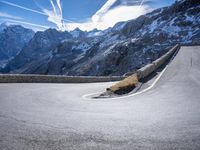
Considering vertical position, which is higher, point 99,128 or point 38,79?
point 38,79

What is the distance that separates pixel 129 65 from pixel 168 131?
108 m

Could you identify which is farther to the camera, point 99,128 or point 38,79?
point 38,79

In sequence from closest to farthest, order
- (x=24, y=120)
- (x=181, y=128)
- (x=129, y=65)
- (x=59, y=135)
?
(x=59, y=135), (x=181, y=128), (x=24, y=120), (x=129, y=65)

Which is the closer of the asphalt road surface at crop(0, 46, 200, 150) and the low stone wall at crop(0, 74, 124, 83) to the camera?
the asphalt road surface at crop(0, 46, 200, 150)

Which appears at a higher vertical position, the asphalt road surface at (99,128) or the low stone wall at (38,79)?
the low stone wall at (38,79)

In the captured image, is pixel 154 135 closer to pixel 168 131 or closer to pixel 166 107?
pixel 168 131

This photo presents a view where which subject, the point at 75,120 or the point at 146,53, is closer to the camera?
the point at 75,120

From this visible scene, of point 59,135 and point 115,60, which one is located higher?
point 115,60

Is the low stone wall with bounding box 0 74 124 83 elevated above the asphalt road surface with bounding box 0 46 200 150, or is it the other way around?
the low stone wall with bounding box 0 74 124 83

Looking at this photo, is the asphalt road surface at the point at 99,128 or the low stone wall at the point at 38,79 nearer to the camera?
the asphalt road surface at the point at 99,128

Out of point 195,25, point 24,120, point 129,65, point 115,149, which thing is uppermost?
point 195,25

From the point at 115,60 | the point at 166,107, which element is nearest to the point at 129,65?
the point at 115,60

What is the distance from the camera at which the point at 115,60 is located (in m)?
136

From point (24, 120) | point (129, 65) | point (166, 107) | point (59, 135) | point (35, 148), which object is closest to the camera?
point (35, 148)
